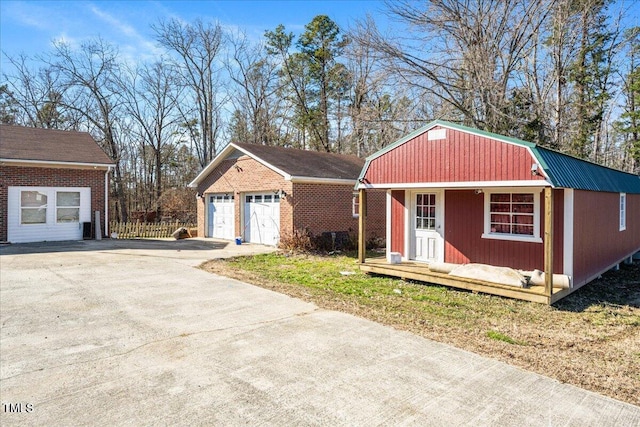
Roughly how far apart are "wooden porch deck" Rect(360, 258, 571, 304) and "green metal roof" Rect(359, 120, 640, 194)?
196 cm

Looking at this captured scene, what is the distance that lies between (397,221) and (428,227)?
0.85m

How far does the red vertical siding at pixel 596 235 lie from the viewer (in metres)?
8.40

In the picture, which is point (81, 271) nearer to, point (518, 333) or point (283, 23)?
point (518, 333)

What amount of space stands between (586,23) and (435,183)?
1531 centimetres

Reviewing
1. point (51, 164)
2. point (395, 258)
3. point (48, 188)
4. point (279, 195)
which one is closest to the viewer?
point (395, 258)

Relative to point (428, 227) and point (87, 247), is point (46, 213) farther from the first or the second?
point (428, 227)

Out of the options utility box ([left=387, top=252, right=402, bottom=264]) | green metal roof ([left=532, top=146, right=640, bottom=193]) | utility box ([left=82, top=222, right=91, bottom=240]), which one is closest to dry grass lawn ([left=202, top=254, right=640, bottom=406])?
utility box ([left=387, top=252, right=402, bottom=264])

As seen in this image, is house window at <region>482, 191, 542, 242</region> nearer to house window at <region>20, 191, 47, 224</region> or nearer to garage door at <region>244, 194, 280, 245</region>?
garage door at <region>244, 194, 280, 245</region>

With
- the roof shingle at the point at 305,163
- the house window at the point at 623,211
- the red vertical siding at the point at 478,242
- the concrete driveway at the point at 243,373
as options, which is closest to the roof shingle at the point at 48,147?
the roof shingle at the point at 305,163

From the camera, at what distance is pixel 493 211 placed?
9273mm

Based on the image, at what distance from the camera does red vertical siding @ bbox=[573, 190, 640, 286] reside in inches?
331

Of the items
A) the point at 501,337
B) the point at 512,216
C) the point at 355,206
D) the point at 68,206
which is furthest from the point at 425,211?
the point at 68,206

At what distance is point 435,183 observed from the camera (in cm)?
875

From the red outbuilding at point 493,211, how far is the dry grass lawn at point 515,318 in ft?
1.24
